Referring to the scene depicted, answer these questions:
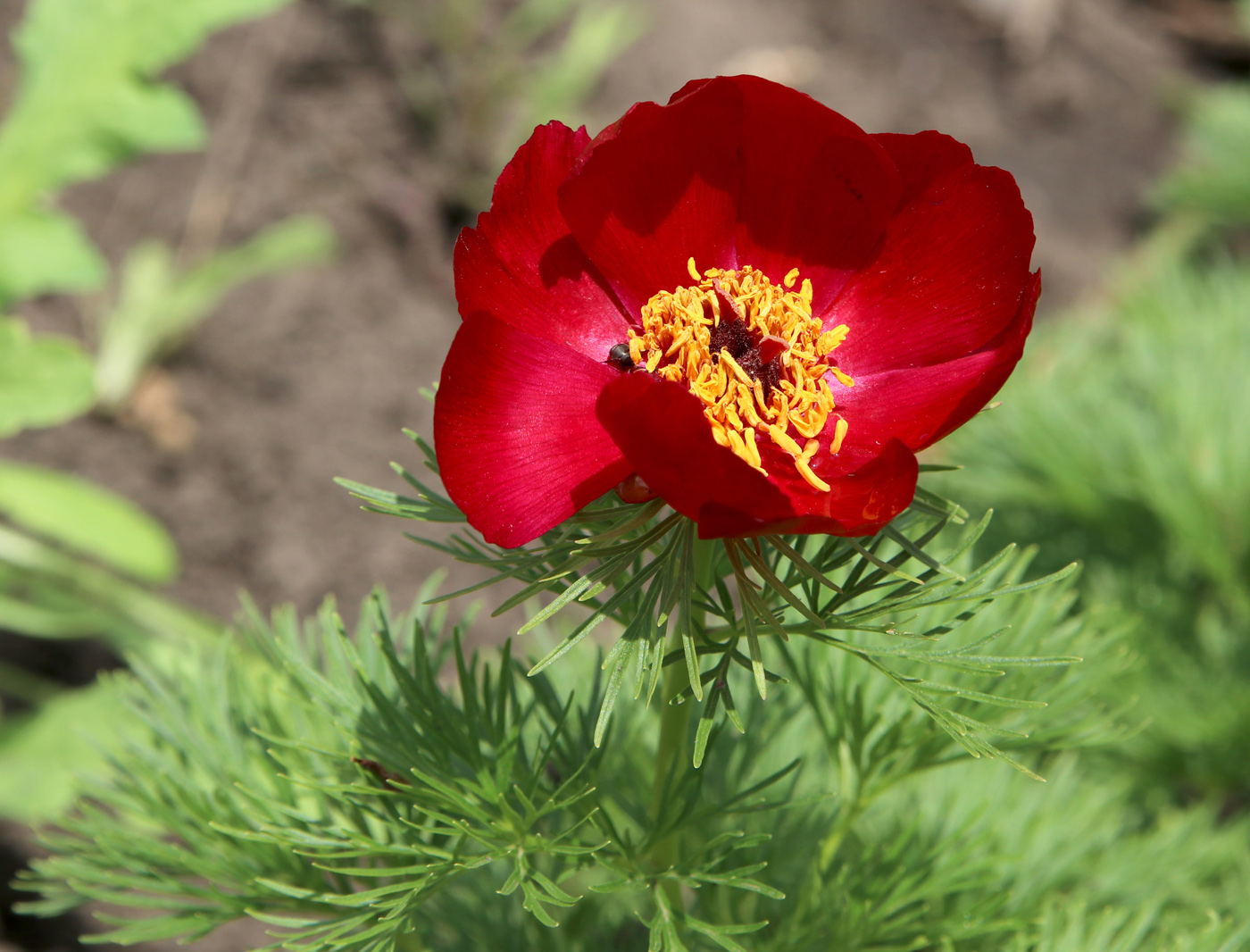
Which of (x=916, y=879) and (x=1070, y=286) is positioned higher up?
(x=916, y=879)

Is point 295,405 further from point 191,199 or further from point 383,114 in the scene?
point 383,114

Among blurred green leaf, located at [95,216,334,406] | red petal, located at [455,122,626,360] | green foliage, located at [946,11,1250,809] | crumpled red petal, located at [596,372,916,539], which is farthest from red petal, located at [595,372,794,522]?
blurred green leaf, located at [95,216,334,406]

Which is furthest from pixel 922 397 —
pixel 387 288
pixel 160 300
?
pixel 387 288

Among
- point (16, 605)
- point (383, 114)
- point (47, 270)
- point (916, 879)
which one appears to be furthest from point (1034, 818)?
point (383, 114)

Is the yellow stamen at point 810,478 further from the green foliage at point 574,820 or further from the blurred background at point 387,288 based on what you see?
the blurred background at point 387,288

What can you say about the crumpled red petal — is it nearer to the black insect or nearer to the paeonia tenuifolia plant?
the paeonia tenuifolia plant

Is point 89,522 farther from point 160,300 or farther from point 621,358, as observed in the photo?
point 621,358

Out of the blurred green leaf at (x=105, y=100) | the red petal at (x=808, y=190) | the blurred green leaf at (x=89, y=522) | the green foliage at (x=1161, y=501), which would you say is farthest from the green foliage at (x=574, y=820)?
the blurred green leaf at (x=105, y=100)
